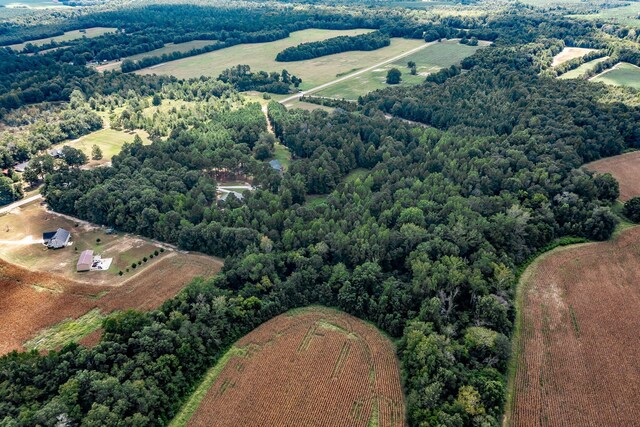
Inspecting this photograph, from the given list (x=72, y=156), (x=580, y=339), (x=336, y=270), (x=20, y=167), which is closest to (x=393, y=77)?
(x=72, y=156)

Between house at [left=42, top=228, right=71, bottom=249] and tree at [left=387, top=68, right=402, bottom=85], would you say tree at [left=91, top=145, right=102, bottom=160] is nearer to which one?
house at [left=42, top=228, right=71, bottom=249]

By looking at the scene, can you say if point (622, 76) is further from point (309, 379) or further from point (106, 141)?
point (106, 141)

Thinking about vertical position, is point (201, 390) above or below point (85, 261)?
below

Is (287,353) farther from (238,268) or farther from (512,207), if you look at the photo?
(512,207)

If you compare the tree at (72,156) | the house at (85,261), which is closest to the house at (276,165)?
the house at (85,261)

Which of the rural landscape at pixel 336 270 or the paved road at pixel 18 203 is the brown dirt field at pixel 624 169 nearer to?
the rural landscape at pixel 336 270

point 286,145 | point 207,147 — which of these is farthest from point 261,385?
point 286,145
